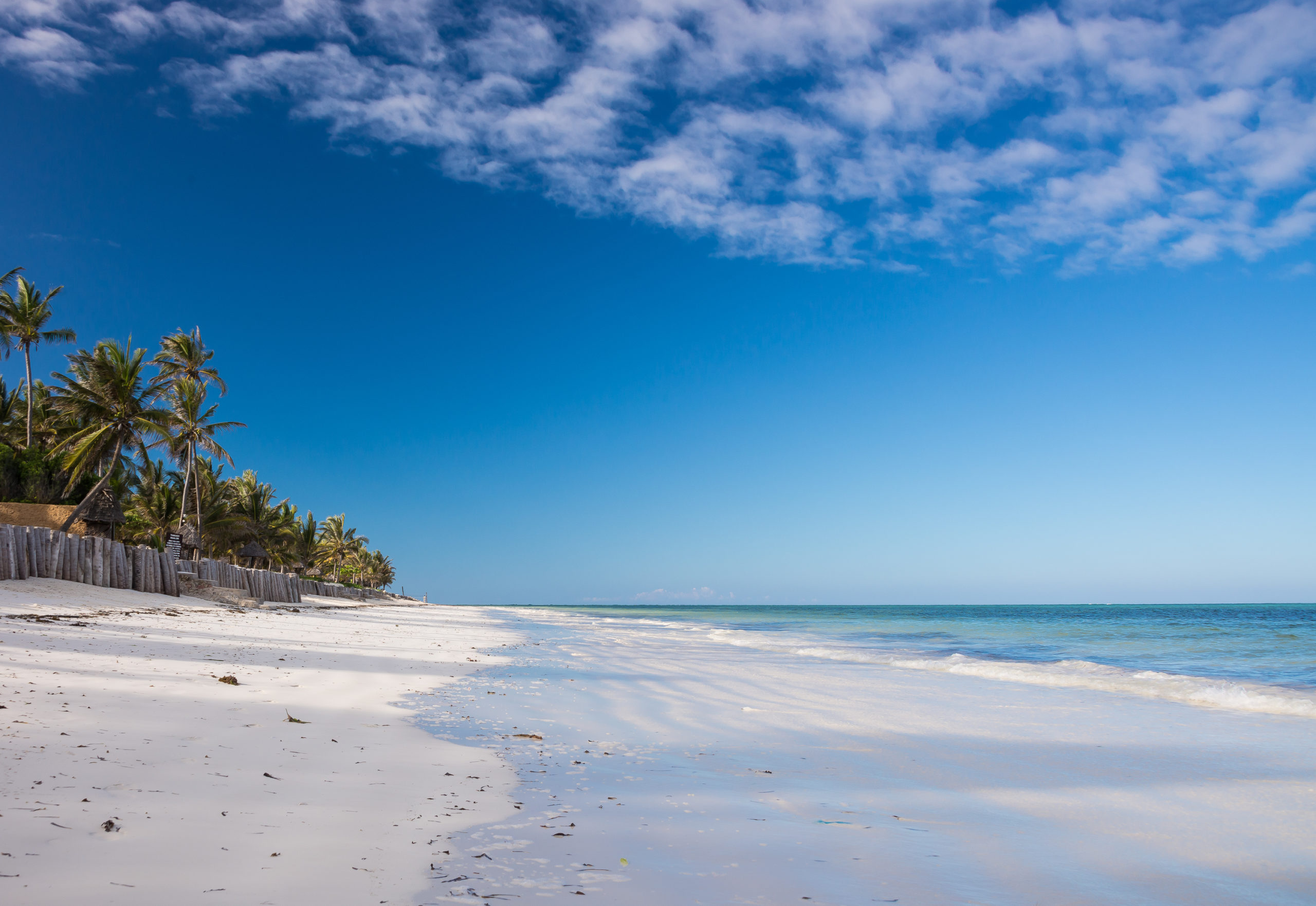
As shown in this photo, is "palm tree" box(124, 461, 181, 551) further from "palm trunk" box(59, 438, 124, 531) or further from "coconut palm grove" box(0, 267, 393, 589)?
"palm trunk" box(59, 438, 124, 531)

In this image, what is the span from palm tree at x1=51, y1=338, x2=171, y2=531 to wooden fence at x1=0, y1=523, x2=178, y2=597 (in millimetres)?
8812

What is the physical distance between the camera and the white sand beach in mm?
3160

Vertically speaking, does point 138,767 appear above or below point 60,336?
below

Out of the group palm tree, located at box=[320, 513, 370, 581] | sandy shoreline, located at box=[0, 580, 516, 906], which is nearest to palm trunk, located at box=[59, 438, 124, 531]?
sandy shoreline, located at box=[0, 580, 516, 906]

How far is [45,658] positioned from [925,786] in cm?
887

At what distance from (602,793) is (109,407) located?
116ft

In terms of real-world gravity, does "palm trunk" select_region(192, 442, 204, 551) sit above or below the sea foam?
above

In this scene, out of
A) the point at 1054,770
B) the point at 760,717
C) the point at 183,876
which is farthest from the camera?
the point at 760,717

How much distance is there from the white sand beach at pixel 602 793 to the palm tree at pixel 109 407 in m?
25.4

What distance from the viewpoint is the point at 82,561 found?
19.7 meters

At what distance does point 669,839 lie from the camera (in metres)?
3.87

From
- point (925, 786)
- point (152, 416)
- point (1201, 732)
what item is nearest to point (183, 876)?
point (925, 786)

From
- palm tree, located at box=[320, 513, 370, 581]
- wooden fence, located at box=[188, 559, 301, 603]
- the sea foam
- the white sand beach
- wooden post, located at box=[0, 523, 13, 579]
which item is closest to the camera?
the white sand beach

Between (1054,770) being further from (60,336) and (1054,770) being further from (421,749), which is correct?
(60,336)
